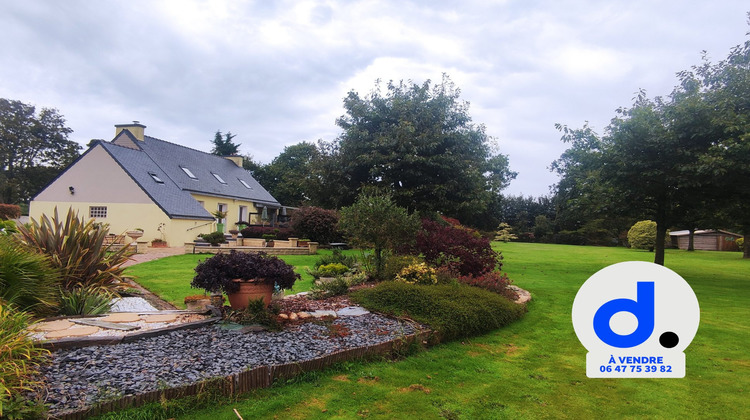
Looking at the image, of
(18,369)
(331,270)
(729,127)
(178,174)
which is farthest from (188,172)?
(729,127)

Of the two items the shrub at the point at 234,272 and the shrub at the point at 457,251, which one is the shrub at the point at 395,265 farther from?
the shrub at the point at 234,272

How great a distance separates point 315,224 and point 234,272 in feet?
52.5

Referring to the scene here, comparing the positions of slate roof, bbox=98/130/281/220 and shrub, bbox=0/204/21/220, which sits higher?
slate roof, bbox=98/130/281/220

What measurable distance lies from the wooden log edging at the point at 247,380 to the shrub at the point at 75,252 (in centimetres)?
382

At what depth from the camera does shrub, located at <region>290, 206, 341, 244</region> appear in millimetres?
20969

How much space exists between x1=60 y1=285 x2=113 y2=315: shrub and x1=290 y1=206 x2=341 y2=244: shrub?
15182 millimetres

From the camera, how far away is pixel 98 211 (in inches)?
838

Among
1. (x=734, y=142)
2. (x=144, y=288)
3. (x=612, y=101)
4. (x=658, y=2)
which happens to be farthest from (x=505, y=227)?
(x=144, y=288)

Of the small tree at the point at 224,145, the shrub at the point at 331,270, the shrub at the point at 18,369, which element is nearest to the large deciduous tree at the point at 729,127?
the shrub at the point at 331,270

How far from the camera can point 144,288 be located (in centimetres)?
854

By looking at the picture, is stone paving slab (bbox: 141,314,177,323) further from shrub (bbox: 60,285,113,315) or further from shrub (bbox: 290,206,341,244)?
shrub (bbox: 290,206,341,244)

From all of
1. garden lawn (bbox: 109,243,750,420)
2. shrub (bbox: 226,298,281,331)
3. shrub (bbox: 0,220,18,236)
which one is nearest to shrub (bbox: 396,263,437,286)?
garden lawn (bbox: 109,243,750,420)

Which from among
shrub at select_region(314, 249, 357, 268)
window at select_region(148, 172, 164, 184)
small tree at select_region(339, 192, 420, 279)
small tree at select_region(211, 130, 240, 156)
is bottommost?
shrub at select_region(314, 249, 357, 268)

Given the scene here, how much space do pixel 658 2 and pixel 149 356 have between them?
11.5m
